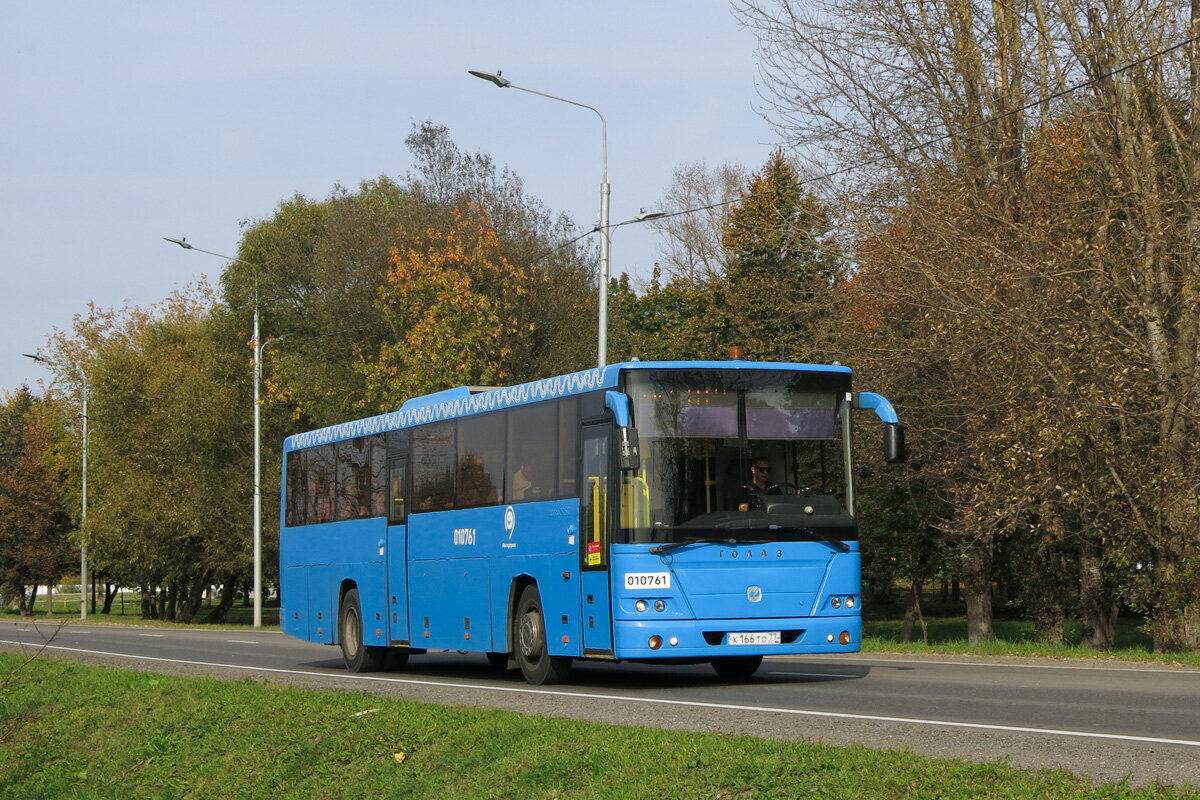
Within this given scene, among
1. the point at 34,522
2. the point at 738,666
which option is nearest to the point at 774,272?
the point at 738,666

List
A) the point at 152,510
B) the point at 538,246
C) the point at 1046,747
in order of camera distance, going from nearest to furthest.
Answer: the point at 1046,747, the point at 538,246, the point at 152,510

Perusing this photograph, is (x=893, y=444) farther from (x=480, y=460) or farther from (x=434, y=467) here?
(x=434, y=467)

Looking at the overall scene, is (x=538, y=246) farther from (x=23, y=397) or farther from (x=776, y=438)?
(x=23, y=397)

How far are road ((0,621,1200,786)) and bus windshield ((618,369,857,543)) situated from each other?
64.5 inches

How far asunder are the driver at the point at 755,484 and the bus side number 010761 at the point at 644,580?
1.08 metres

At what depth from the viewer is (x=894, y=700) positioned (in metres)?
14.0

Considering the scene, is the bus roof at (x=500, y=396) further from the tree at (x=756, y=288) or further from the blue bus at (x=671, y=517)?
the tree at (x=756, y=288)

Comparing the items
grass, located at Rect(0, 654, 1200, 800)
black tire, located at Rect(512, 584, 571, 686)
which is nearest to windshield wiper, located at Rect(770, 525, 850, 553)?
black tire, located at Rect(512, 584, 571, 686)

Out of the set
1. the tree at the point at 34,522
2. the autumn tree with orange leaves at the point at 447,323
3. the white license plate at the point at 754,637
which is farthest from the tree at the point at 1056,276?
the tree at the point at 34,522

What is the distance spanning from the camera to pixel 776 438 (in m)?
15.9

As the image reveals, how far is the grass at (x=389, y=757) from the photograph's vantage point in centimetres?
869

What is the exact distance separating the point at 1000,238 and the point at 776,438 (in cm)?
897

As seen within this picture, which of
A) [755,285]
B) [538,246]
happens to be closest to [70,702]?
[755,285]

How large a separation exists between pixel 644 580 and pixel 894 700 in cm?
276
